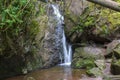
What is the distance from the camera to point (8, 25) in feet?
20.1

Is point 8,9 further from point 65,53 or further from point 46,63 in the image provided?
point 65,53

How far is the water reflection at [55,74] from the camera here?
7.64 m

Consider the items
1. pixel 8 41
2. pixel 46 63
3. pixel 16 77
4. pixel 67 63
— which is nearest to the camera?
pixel 8 41

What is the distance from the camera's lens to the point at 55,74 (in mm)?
8109

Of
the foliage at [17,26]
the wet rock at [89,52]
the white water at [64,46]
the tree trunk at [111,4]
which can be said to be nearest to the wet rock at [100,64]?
the wet rock at [89,52]

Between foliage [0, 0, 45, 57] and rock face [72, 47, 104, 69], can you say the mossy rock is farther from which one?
foliage [0, 0, 45, 57]

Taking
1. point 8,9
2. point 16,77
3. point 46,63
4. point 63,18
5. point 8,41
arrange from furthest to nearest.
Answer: point 63,18 < point 46,63 < point 16,77 < point 8,41 < point 8,9

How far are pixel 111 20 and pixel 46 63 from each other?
11.2ft

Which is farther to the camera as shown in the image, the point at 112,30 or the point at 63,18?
the point at 63,18

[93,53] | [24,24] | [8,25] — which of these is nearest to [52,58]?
[93,53]

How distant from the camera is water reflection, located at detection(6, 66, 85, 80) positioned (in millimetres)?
7645

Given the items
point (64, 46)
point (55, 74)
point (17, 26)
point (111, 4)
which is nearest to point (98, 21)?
A: point (64, 46)

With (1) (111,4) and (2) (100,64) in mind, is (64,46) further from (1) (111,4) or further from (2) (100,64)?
A: (1) (111,4)

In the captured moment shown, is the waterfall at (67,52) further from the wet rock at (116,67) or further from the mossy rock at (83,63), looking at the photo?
the wet rock at (116,67)
